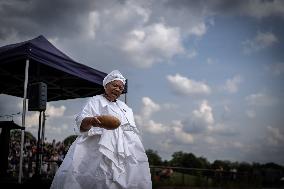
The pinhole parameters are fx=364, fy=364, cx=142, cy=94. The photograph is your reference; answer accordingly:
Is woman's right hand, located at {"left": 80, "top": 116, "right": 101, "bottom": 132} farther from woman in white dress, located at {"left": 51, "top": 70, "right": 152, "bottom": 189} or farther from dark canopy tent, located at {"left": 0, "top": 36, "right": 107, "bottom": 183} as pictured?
dark canopy tent, located at {"left": 0, "top": 36, "right": 107, "bottom": 183}

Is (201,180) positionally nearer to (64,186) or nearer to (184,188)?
(184,188)

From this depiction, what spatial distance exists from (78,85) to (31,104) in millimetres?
2915

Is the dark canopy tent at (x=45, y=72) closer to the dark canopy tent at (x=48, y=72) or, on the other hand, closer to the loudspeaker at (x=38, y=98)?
the dark canopy tent at (x=48, y=72)

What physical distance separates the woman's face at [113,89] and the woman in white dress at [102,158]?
47mm

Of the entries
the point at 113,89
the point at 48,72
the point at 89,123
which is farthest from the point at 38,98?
the point at 89,123

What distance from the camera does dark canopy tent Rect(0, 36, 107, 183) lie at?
6.93 metres

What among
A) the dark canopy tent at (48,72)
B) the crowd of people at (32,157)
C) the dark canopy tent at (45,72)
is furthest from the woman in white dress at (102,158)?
the crowd of people at (32,157)

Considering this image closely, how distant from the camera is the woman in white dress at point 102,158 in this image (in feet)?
9.41

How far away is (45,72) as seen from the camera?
29.8 feet

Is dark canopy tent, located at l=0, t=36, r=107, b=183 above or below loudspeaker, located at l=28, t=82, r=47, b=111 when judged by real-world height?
above

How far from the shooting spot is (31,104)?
22.2 ft

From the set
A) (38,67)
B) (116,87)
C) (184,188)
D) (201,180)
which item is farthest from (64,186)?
(201,180)

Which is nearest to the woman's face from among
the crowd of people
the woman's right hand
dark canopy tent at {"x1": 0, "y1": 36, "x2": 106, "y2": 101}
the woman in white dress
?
the woman in white dress

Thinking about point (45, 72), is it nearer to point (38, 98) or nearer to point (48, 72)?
point (48, 72)
